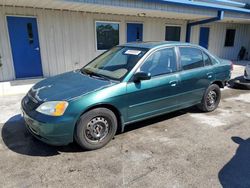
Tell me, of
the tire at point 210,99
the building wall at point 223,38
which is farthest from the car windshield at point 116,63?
the building wall at point 223,38

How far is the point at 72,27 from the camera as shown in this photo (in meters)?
7.99

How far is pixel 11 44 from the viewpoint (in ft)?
22.9

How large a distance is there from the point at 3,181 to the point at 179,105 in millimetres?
3125

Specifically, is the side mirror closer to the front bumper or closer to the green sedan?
the green sedan

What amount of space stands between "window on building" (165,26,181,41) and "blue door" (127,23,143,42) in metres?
1.73

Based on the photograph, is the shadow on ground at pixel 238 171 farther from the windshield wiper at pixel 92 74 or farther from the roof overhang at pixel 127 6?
the roof overhang at pixel 127 6

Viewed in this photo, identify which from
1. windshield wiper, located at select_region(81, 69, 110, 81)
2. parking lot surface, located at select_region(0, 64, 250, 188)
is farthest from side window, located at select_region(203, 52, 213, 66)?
windshield wiper, located at select_region(81, 69, 110, 81)

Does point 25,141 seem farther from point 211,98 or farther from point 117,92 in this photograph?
point 211,98

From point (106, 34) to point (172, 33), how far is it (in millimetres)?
4009

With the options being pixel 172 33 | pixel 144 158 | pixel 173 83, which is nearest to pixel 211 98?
pixel 173 83

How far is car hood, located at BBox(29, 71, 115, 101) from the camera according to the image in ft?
9.91

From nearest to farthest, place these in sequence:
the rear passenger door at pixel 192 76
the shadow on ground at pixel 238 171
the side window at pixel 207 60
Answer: the shadow on ground at pixel 238 171 < the rear passenger door at pixel 192 76 < the side window at pixel 207 60

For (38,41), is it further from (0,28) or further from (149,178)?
(149,178)

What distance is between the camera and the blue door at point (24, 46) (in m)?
6.95
